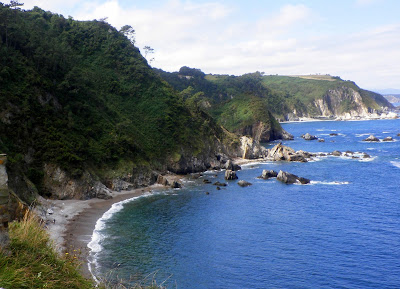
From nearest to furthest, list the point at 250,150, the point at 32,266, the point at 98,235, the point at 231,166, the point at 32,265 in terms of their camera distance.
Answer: the point at 32,266, the point at 32,265, the point at 98,235, the point at 231,166, the point at 250,150

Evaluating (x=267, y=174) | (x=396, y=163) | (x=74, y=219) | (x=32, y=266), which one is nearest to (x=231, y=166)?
(x=267, y=174)

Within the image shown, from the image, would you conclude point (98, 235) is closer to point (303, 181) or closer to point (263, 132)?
point (303, 181)

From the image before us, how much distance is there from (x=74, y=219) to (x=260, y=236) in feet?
77.7

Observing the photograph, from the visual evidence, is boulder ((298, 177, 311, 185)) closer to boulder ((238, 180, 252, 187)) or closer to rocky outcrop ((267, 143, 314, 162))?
boulder ((238, 180, 252, 187))

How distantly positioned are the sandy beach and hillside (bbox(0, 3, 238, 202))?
2.64 m

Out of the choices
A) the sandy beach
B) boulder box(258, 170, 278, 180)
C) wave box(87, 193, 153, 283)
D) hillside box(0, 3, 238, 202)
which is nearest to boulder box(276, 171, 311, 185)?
boulder box(258, 170, 278, 180)

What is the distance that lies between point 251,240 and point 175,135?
45.7 m

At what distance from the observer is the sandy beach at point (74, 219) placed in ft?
121

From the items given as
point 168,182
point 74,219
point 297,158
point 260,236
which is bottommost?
point 260,236

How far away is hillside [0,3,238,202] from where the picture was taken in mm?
53000

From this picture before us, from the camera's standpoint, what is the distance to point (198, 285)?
29.6m

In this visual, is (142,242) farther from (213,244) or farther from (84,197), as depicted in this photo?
(84,197)

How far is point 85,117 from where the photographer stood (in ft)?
219

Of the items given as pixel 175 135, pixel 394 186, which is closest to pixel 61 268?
pixel 394 186
